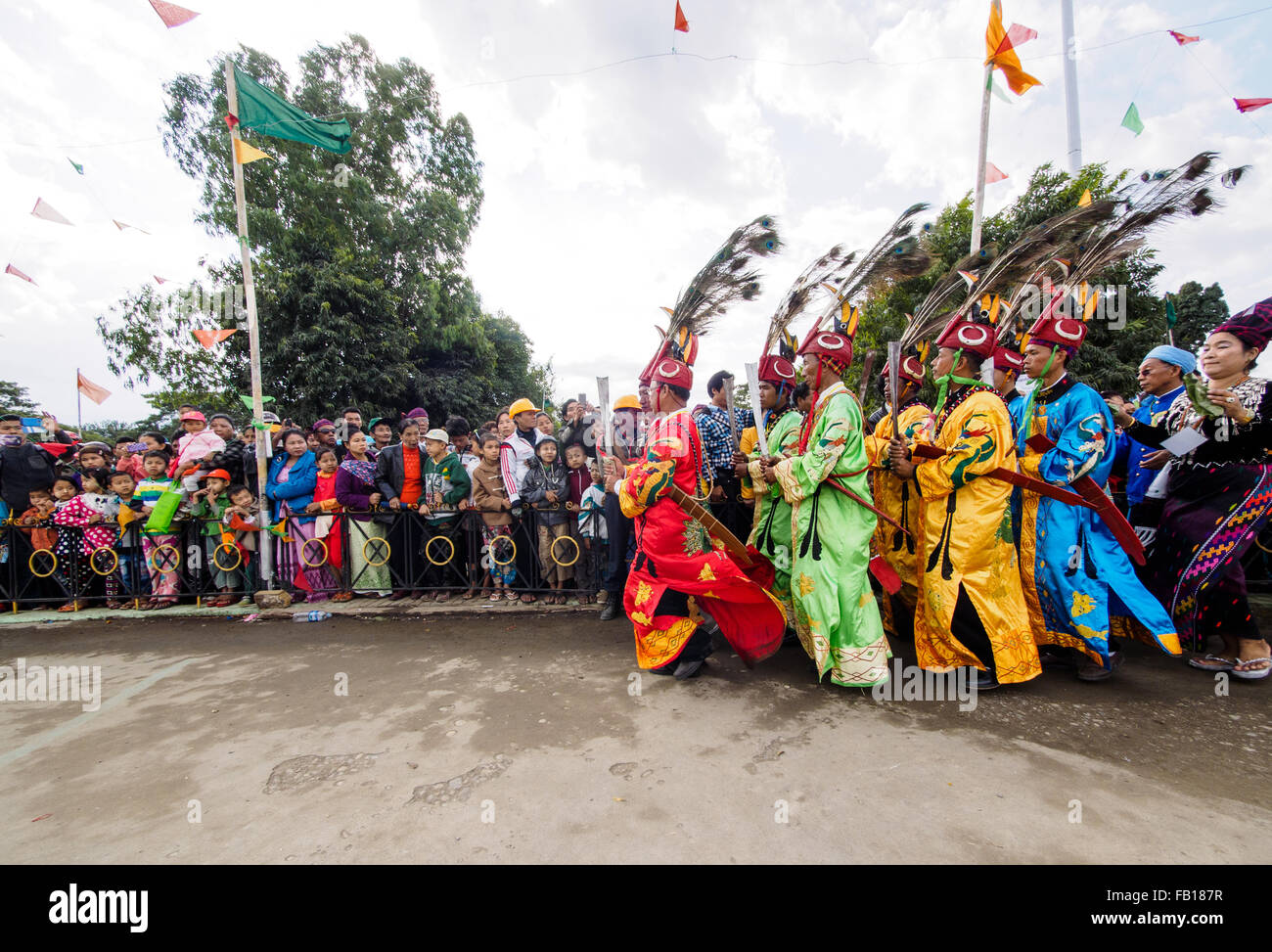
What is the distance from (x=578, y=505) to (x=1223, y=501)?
174 inches

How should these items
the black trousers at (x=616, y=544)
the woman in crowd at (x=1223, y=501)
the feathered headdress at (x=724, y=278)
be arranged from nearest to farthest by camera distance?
1. the woman in crowd at (x=1223, y=501)
2. the feathered headdress at (x=724, y=278)
3. the black trousers at (x=616, y=544)

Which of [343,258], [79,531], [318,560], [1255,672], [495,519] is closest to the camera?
[1255,672]

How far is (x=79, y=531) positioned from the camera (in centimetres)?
583

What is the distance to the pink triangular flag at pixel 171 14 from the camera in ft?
16.9

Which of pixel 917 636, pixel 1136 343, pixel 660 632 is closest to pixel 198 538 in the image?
pixel 660 632

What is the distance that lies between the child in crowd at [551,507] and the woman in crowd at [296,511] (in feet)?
7.65

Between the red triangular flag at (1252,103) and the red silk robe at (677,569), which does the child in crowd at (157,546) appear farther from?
the red triangular flag at (1252,103)

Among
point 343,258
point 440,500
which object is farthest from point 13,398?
point 440,500

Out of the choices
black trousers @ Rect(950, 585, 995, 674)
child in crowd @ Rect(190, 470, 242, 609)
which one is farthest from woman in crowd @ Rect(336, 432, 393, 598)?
black trousers @ Rect(950, 585, 995, 674)

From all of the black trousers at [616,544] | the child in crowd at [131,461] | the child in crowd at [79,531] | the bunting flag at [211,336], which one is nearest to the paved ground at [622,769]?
the black trousers at [616,544]

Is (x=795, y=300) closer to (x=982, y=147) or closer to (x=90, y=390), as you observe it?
(x=982, y=147)

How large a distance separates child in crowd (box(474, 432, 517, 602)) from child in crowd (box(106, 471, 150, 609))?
11.7 feet

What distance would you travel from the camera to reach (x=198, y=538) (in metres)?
5.91
